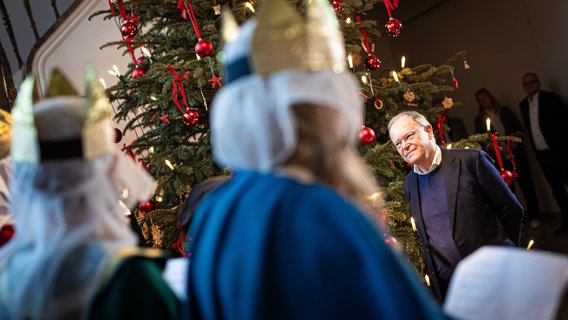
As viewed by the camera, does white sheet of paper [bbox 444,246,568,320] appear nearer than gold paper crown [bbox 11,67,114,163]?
Yes

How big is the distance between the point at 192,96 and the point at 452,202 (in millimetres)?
1839

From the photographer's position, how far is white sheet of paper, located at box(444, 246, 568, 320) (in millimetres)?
1341

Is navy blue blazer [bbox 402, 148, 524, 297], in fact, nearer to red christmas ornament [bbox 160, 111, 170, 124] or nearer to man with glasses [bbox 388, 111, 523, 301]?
man with glasses [bbox 388, 111, 523, 301]

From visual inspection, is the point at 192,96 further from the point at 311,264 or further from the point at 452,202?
the point at 311,264

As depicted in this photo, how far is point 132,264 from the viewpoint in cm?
142

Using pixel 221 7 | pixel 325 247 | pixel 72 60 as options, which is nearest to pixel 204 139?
pixel 221 7

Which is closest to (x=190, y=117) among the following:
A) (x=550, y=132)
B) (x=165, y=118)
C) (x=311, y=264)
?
(x=165, y=118)

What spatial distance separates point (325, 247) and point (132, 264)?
0.52 m

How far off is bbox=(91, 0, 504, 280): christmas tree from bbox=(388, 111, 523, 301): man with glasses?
34 centimetres

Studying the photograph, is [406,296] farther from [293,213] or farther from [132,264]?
[132,264]

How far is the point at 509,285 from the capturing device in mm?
1387

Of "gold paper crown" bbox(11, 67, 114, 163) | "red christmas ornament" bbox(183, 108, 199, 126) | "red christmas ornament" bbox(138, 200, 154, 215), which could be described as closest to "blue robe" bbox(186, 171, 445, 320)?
"gold paper crown" bbox(11, 67, 114, 163)

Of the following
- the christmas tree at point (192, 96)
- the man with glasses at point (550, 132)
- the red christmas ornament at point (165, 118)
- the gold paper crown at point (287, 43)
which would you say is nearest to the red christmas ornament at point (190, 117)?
the christmas tree at point (192, 96)

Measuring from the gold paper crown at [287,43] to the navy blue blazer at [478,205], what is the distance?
6.29ft
